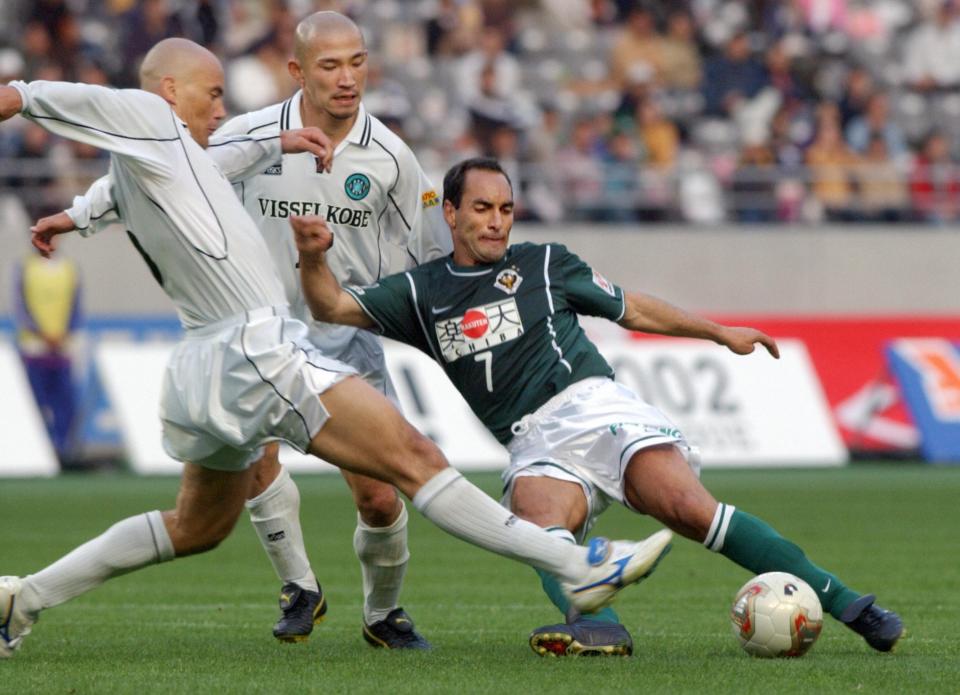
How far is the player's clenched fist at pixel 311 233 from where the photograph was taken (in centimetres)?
603

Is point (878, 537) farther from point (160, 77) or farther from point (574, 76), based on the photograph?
point (574, 76)

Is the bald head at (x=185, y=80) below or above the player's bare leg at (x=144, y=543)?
above

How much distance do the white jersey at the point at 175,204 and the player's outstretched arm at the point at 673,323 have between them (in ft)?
4.78

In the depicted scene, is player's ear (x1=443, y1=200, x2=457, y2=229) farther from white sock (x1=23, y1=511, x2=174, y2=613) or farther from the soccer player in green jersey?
white sock (x1=23, y1=511, x2=174, y2=613)

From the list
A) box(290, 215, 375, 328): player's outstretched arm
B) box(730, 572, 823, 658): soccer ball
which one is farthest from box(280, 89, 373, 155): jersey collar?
box(730, 572, 823, 658): soccer ball

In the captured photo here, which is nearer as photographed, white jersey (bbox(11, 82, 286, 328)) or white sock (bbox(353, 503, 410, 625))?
white jersey (bbox(11, 82, 286, 328))

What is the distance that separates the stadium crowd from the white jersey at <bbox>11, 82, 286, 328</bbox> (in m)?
13.2

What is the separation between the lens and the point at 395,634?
6871 millimetres

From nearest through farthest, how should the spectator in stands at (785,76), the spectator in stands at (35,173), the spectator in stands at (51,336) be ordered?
the spectator in stands at (51,336)
the spectator in stands at (35,173)
the spectator in stands at (785,76)

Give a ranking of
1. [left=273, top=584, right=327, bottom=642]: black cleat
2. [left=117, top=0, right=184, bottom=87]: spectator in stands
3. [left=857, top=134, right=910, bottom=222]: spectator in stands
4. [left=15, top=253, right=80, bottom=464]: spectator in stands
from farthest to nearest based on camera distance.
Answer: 1. [left=857, top=134, right=910, bottom=222]: spectator in stands
2. [left=117, top=0, right=184, bottom=87]: spectator in stands
3. [left=15, top=253, right=80, bottom=464]: spectator in stands
4. [left=273, top=584, right=327, bottom=642]: black cleat

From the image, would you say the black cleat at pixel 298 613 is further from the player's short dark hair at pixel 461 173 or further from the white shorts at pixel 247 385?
the player's short dark hair at pixel 461 173

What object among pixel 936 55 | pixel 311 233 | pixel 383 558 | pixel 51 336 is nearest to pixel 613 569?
pixel 311 233

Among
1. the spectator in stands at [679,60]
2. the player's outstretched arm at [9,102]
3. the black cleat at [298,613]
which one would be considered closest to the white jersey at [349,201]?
the black cleat at [298,613]

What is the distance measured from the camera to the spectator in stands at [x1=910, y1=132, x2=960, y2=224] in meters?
21.1
